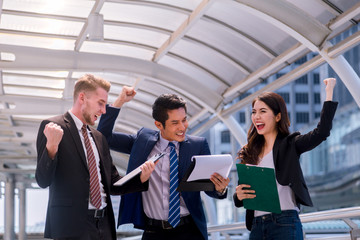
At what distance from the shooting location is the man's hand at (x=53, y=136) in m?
3.63

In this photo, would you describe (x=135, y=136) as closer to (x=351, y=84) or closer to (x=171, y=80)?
(x=351, y=84)

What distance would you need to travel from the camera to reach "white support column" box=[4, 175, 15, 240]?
37.4 meters

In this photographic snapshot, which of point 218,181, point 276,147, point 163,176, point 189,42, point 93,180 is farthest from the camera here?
point 189,42

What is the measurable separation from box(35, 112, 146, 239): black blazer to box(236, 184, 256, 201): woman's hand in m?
0.90

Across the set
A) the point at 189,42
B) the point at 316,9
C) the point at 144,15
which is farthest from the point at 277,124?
the point at 189,42

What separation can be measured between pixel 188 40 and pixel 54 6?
8.53 ft

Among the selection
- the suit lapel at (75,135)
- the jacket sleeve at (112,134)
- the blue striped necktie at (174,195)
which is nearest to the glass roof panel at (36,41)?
the jacket sleeve at (112,134)

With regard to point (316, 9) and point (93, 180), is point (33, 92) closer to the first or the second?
point (316, 9)

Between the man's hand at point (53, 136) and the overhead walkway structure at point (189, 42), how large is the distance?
498cm

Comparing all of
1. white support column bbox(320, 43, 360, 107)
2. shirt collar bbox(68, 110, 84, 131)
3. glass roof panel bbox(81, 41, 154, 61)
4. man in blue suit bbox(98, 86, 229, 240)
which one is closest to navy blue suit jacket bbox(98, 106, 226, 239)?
man in blue suit bbox(98, 86, 229, 240)

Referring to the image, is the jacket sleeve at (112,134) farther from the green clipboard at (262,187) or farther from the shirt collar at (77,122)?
the green clipboard at (262,187)

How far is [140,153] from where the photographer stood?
4570 millimetres

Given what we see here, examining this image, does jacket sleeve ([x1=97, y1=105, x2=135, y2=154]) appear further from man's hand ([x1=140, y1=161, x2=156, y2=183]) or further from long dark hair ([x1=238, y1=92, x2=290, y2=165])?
long dark hair ([x1=238, y1=92, x2=290, y2=165])

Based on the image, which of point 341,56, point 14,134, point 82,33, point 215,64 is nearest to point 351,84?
point 341,56
